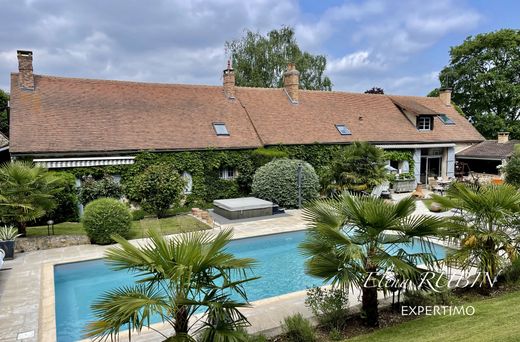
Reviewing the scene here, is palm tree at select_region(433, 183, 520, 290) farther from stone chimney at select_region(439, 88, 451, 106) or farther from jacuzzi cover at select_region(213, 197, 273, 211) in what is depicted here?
stone chimney at select_region(439, 88, 451, 106)

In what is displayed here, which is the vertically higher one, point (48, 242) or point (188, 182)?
point (188, 182)

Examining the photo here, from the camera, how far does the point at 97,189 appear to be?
2373 centimetres

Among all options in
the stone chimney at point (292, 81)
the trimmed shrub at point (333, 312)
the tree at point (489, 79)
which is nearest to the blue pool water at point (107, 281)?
the trimmed shrub at point (333, 312)

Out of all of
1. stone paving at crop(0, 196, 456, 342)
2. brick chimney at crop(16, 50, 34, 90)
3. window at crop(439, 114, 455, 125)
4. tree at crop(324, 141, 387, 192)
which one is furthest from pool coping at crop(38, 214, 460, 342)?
window at crop(439, 114, 455, 125)

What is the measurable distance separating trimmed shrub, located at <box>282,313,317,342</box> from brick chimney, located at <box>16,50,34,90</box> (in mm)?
28147

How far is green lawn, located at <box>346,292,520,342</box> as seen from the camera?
693 centimetres

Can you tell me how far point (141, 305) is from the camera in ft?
18.9

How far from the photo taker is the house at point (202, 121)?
990 inches

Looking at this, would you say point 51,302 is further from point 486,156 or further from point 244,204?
point 486,156

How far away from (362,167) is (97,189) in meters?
19.4

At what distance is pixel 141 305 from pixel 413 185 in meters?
34.1

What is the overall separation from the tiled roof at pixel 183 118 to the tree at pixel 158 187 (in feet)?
9.95

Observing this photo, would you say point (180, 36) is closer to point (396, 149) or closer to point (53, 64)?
point (53, 64)

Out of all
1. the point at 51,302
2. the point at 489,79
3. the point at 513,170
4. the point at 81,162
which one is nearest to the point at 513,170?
the point at 513,170
